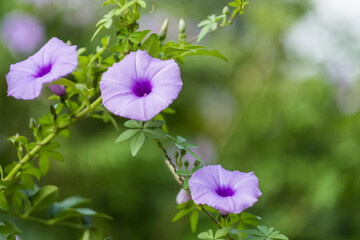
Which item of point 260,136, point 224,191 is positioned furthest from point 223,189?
point 260,136

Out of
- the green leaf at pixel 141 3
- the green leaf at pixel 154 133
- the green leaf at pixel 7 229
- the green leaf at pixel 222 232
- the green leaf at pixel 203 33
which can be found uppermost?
the green leaf at pixel 203 33

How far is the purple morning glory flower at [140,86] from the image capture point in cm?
41

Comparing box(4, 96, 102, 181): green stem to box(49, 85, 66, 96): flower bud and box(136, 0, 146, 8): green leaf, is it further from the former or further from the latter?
box(136, 0, 146, 8): green leaf

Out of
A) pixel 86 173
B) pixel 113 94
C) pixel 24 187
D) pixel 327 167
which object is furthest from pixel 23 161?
pixel 86 173

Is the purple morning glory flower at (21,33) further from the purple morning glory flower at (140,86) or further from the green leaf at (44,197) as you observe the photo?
the purple morning glory flower at (140,86)

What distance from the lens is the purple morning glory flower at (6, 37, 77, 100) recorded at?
46 cm

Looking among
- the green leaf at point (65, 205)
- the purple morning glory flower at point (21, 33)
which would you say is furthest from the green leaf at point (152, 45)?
the purple morning glory flower at point (21, 33)

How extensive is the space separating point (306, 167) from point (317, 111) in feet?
0.71

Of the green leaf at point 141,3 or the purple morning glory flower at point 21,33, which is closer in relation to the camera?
the green leaf at point 141,3

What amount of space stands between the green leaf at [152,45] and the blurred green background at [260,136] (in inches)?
42.9

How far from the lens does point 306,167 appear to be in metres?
1.56

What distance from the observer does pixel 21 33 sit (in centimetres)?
181

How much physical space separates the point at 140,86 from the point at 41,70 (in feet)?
0.42

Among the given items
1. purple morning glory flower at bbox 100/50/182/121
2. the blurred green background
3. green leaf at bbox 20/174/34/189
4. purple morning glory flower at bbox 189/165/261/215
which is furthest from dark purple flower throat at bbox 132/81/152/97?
the blurred green background
